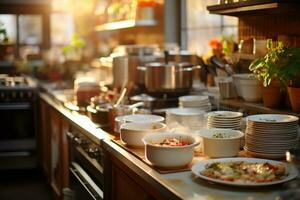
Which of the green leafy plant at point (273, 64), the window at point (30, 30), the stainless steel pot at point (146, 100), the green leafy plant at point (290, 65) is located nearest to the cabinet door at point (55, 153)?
the stainless steel pot at point (146, 100)

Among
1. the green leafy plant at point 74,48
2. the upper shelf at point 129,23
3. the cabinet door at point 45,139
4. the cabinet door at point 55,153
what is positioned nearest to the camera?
the cabinet door at point 55,153

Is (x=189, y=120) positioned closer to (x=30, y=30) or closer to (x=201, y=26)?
(x=201, y=26)

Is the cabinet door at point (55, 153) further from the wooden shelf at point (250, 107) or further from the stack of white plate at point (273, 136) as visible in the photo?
the stack of white plate at point (273, 136)

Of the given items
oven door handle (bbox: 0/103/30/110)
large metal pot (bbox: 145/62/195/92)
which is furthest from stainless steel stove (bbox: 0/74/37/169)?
large metal pot (bbox: 145/62/195/92)

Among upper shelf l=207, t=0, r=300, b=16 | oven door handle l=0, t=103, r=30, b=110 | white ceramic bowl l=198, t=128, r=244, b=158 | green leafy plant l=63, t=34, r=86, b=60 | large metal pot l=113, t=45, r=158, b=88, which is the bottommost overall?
oven door handle l=0, t=103, r=30, b=110

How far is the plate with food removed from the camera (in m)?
1.60

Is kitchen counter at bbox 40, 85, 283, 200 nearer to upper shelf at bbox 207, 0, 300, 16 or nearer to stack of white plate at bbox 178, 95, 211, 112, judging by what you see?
stack of white plate at bbox 178, 95, 211, 112

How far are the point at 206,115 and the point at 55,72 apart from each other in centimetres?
338

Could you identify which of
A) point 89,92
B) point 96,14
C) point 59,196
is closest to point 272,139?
point 89,92

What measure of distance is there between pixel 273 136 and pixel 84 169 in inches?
53.3

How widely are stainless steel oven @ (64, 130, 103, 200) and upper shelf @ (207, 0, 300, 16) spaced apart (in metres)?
0.97

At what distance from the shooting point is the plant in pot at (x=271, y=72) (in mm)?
2072

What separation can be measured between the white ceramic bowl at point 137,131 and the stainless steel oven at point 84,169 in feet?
1.08

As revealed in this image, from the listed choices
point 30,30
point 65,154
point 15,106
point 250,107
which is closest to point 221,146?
point 250,107
